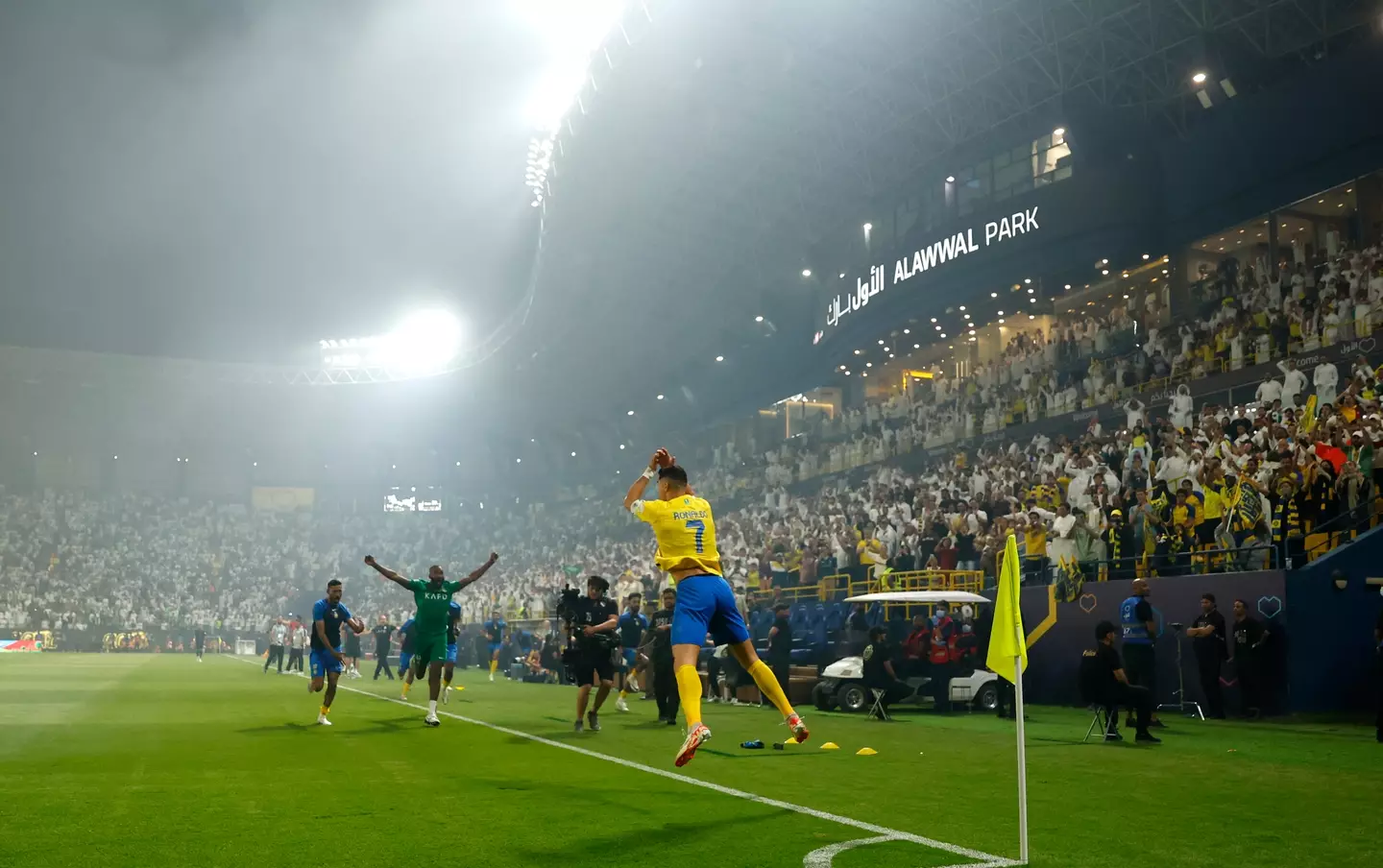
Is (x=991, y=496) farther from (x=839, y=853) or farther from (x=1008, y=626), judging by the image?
(x=839, y=853)

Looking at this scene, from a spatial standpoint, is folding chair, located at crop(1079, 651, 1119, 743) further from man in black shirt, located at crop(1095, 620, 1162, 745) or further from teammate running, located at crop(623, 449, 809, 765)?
teammate running, located at crop(623, 449, 809, 765)

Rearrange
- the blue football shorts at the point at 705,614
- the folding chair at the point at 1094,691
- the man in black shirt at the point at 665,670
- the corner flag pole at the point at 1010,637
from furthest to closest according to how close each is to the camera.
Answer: the man in black shirt at the point at 665,670, the folding chair at the point at 1094,691, the blue football shorts at the point at 705,614, the corner flag pole at the point at 1010,637

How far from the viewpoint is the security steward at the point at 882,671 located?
19.0 meters

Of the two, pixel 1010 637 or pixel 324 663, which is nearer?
pixel 1010 637

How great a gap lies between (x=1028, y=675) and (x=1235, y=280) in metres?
14.1

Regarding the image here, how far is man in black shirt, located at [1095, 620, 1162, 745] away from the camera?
47.4 feet

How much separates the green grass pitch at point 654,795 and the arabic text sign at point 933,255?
22.0 meters

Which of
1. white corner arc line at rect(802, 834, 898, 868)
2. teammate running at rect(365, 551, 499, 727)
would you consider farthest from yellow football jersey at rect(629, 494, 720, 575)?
teammate running at rect(365, 551, 499, 727)

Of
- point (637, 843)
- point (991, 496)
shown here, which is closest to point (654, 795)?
point (637, 843)

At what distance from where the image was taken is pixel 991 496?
28094 mm

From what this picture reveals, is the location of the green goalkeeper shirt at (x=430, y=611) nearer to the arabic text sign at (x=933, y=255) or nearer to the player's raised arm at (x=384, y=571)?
the player's raised arm at (x=384, y=571)

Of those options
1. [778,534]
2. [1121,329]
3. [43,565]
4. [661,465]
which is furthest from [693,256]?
[43,565]

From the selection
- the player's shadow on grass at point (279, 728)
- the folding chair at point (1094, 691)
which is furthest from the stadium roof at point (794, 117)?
the player's shadow on grass at point (279, 728)

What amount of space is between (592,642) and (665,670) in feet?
8.55
